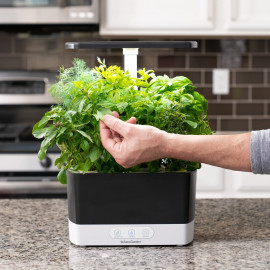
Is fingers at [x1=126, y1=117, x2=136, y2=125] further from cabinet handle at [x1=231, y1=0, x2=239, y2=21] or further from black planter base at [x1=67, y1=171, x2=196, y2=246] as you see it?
cabinet handle at [x1=231, y1=0, x2=239, y2=21]

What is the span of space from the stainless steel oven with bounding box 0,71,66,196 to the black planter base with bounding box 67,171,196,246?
5.08 ft

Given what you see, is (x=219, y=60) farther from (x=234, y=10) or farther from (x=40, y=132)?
(x=40, y=132)

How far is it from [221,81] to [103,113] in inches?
87.7

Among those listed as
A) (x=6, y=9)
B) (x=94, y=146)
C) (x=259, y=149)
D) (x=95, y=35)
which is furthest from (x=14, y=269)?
(x=95, y=35)

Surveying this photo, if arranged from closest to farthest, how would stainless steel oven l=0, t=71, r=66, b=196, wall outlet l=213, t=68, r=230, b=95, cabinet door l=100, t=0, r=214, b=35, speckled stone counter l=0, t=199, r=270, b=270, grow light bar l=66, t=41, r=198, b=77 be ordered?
speckled stone counter l=0, t=199, r=270, b=270 < grow light bar l=66, t=41, r=198, b=77 < stainless steel oven l=0, t=71, r=66, b=196 < cabinet door l=100, t=0, r=214, b=35 < wall outlet l=213, t=68, r=230, b=95

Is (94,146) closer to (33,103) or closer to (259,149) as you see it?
(259,149)

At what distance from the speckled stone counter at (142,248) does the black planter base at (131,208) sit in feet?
0.08

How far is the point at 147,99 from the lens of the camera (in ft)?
3.05

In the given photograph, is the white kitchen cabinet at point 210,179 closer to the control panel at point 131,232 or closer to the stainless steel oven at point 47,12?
the stainless steel oven at point 47,12

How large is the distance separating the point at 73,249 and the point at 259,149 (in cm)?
38

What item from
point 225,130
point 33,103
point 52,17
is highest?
point 52,17

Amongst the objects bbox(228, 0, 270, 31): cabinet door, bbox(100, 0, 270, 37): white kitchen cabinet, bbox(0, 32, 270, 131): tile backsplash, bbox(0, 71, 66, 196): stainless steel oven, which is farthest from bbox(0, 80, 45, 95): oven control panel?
bbox(228, 0, 270, 31): cabinet door

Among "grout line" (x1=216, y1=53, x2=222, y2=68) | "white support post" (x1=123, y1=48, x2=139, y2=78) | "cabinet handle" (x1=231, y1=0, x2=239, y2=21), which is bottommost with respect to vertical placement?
"white support post" (x1=123, y1=48, x2=139, y2=78)

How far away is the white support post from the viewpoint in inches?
39.6
